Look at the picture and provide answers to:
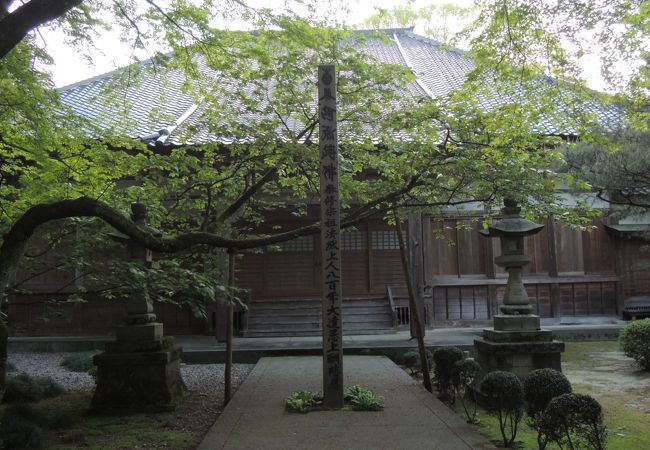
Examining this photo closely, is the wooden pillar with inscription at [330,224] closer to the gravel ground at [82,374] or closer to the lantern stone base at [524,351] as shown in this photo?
the lantern stone base at [524,351]

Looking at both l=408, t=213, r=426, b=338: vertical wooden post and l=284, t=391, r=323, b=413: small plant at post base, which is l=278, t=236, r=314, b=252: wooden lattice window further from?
l=284, t=391, r=323, b=413: small plant at post base

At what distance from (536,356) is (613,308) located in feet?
29.8

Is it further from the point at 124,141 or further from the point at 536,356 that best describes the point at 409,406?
the point at 124,141

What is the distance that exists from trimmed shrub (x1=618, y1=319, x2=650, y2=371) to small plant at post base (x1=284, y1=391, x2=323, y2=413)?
6137 millimetres

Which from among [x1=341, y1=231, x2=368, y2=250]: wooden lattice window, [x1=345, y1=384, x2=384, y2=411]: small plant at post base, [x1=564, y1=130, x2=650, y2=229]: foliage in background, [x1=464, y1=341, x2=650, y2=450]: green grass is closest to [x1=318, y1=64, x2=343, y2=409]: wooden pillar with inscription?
[x1=345, y1=384, x2=384, y2=411]: small plant at post base

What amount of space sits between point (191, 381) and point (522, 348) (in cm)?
564

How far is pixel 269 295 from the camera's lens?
47.8 ft

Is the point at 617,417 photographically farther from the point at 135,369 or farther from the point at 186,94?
the point at 186,94

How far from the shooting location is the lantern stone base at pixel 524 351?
7109mm

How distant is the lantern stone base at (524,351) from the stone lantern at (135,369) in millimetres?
4520

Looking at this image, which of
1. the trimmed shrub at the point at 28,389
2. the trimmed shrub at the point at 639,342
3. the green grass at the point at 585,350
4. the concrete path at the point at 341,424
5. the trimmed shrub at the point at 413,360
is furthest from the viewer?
the green grass at the point at 585,350

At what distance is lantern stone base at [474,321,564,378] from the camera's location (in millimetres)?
7109

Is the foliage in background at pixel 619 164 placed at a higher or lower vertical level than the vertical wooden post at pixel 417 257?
higher

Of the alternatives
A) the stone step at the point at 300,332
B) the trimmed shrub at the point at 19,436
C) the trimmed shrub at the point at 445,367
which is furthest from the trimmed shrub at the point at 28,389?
the trimmed shrub at the point at 445,367
